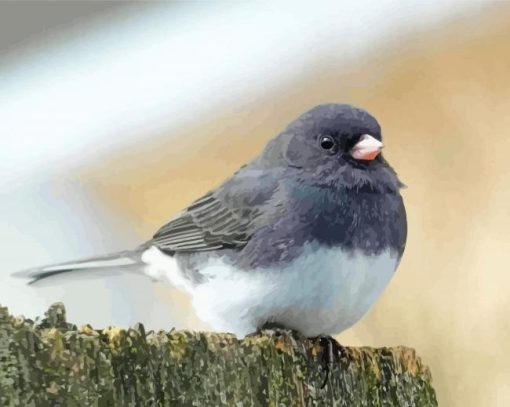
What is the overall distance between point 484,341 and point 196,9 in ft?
3.12

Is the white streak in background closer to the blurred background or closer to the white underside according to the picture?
the blurred background

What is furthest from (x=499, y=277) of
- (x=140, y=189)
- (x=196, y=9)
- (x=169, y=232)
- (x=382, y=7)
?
(x=169, y=232)

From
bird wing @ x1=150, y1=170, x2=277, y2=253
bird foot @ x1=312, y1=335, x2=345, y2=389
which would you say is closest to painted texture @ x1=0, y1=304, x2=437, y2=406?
bird foot @ x1=312, y1=335, x2=345, y2=389

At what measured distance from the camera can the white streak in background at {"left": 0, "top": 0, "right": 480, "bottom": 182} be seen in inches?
71.6

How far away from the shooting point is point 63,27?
1.77 metres

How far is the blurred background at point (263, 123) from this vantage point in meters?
1.63

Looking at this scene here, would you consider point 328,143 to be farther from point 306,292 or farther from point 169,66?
point 169,66

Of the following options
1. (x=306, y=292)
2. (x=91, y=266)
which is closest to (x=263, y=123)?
(x=91, y=266)

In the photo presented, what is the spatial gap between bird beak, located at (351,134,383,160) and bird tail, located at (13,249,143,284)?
0.86 ft

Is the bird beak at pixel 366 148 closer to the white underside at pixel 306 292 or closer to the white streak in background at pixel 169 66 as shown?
the white underside at pixel 306 292

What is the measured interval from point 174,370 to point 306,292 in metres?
0.24

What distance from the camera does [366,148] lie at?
0.75m

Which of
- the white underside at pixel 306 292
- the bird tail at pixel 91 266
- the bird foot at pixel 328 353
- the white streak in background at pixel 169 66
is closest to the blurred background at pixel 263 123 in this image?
the white streak in background at pixel 169 66

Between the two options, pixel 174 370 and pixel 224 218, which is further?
pixel 224 218
